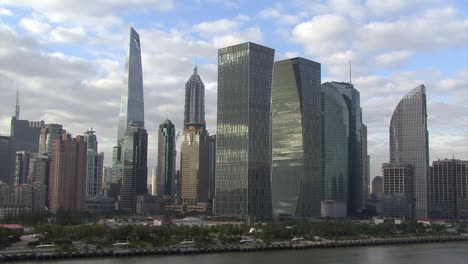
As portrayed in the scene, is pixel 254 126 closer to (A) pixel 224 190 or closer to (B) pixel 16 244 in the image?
(A) pixel 224 190

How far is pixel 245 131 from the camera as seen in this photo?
186m

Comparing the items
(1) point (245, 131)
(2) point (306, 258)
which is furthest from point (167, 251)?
(1) point (245, 131)

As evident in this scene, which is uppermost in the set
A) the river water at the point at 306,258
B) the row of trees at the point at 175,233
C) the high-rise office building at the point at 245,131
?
the high-rise office building at the point at 245,131

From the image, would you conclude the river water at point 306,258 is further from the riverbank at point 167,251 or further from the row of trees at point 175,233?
the row of trees at point 175,233

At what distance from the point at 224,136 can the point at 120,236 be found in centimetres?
8885

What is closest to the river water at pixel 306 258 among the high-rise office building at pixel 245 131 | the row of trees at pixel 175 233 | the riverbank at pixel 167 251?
the riverbank at pixel 167 251

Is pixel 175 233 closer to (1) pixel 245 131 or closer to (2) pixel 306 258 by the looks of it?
(2) pixel 306 258

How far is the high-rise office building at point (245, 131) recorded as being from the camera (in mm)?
187000

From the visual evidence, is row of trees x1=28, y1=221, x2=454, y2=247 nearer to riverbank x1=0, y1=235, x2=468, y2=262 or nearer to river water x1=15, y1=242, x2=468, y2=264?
riverbank x1=0, y1=235, x2=468, y2=262

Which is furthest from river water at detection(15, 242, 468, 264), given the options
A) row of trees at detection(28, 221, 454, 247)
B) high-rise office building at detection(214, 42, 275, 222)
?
high-rise office building at detection(214, 42, 275, 222)

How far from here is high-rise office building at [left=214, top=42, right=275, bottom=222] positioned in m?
187

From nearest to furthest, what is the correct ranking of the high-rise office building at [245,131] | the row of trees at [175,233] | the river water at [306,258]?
the river water at [306,258], the row of trees at [175,233], the high-rise office building at [245,131]

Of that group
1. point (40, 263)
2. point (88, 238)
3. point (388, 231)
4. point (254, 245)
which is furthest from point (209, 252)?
point (388, 231)

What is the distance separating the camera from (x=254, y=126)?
187000mm
